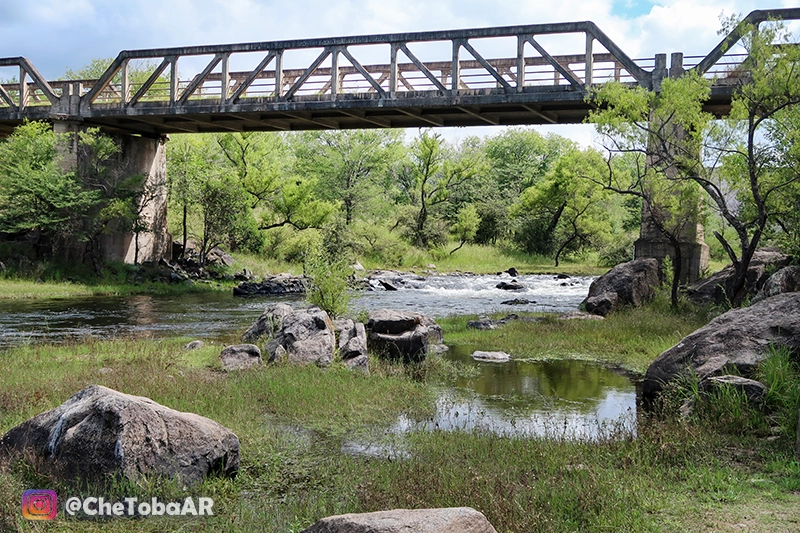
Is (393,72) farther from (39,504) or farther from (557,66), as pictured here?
(39,504)

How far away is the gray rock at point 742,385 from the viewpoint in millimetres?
8594

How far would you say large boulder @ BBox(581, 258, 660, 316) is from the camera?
22484mm

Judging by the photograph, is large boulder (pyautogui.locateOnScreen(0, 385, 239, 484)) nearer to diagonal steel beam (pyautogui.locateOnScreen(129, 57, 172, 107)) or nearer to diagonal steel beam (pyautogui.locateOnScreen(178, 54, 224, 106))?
diagonal steel beam (pyautogui.locateOnScreen(178, 54, 224, 106))

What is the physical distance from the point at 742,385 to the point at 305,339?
7.44m

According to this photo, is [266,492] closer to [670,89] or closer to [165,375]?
[165,375]

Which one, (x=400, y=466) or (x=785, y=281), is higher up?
(x=785, y=281)

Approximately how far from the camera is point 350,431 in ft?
30.0

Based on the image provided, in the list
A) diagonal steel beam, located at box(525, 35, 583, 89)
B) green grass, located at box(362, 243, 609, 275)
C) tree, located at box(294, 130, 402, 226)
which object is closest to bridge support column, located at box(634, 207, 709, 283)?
diagonal steel beam, located at box(525, 35, 583, 89)

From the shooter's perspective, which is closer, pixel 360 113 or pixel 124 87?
pixel 360 113

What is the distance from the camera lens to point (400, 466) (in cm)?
701

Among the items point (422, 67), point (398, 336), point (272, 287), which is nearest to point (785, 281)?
point (398, 336)

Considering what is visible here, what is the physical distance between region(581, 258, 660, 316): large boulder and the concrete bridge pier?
22.5 m

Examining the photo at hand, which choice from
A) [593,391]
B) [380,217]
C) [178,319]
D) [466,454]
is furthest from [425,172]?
[466,454]

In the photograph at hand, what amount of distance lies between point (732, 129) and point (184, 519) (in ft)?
55.3
